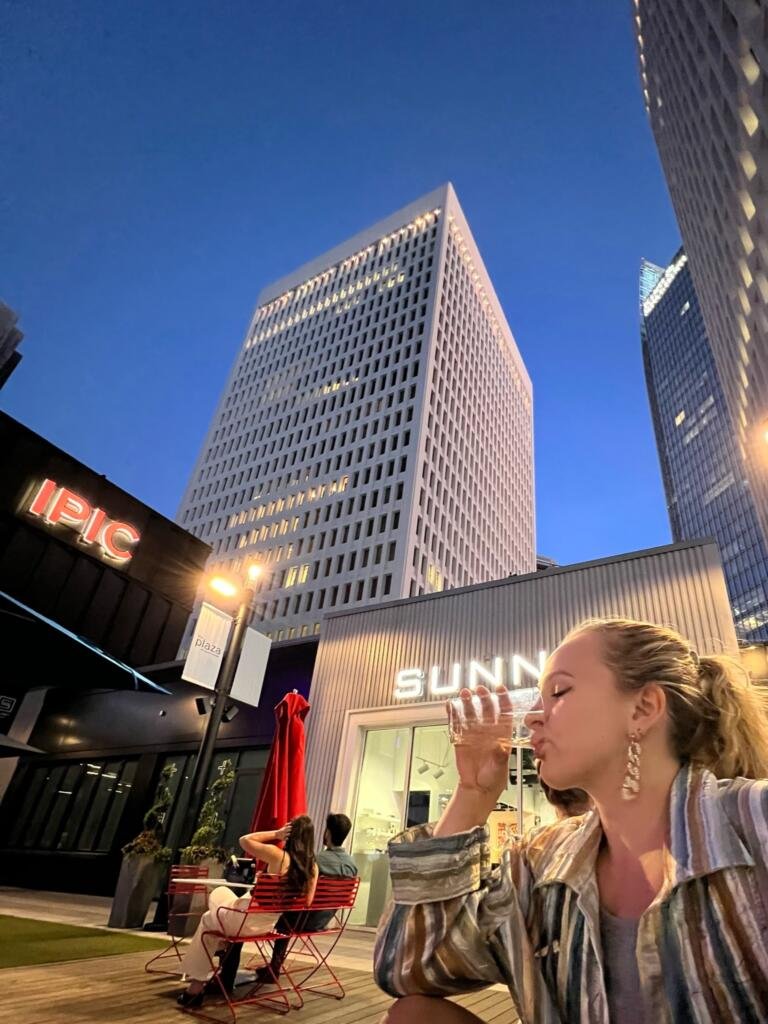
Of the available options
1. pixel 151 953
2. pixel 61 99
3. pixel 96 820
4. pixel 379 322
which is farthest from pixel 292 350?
pixel 151 953

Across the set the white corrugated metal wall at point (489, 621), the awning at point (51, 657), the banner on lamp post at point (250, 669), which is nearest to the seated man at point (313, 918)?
the banner on lamp post at point (250, 669)

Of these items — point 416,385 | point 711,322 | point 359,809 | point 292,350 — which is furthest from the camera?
point 292,350

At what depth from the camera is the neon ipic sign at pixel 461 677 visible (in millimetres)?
9688

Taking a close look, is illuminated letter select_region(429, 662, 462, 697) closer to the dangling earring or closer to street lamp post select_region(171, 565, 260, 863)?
street lamp post select_region(171, 565, 260, 863)

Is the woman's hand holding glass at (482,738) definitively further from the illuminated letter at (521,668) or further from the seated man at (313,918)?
the illuminated letter at (521,668)

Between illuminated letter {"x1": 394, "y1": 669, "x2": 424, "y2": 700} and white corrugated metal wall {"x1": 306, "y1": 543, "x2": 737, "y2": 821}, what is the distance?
15 cm

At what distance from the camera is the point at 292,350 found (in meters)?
69.3

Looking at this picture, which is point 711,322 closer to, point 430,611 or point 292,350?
point 430,611

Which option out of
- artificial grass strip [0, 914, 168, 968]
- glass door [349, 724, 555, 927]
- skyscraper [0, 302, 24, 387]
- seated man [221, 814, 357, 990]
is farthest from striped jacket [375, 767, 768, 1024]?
skyscraper [0, 302, 24, 387]

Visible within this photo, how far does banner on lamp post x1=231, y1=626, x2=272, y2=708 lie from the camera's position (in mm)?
10008

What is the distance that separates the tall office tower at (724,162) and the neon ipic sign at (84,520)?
1545 centimetres

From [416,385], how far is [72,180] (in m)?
86.8

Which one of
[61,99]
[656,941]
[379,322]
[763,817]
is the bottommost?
[656,941]

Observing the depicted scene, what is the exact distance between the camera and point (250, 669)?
10359 millimetres
